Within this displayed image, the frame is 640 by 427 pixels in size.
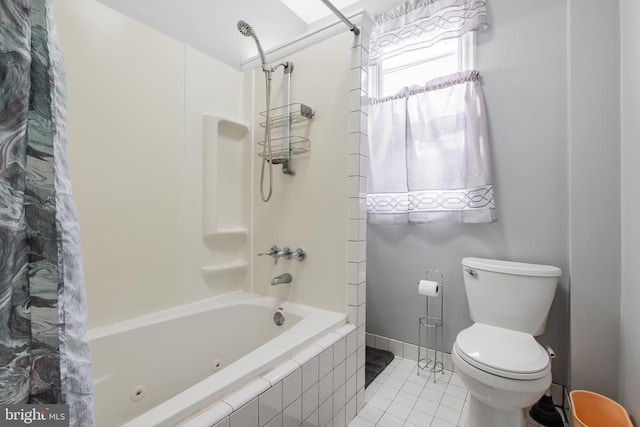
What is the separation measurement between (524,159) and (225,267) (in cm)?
196

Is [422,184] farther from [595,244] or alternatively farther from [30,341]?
[30,341]

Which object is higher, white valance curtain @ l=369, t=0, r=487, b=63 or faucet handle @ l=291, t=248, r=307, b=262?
white valance curtain @ l=369, t=0, r=487, b=63

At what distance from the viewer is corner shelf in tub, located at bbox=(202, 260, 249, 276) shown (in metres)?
1.77


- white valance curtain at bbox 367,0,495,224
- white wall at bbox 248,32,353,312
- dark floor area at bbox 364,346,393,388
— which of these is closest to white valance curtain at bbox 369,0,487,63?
white valance curtain at bbox 367,0,495,224

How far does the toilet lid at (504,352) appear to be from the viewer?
117 centimetres

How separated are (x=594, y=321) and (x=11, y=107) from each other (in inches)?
85.1

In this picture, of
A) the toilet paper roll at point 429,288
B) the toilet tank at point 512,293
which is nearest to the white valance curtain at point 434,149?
the toilet tank at point 512,293

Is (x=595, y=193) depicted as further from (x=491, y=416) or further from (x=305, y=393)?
(x=305, y=393)

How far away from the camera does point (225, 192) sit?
6.12 ft

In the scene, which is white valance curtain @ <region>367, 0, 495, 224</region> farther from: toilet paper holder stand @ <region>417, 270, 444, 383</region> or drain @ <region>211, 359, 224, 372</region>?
drain @ <region>211, 359, 224, 372</region>

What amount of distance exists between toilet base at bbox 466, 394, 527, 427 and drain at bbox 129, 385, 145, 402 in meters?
1.54

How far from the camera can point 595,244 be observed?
138cm

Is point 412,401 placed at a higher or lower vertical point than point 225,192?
lower

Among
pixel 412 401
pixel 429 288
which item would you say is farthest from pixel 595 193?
pixel 412 401
